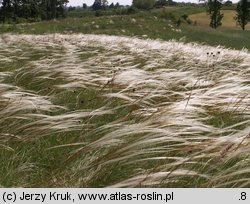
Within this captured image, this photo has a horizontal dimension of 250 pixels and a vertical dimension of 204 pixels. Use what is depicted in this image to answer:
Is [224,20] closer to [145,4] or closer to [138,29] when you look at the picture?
[145,4]

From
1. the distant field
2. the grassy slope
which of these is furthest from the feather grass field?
the distant field

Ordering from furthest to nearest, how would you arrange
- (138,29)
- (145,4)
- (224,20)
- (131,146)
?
1. (145,4)
2. (224,20)
3. (138,29)
4. (131,146)

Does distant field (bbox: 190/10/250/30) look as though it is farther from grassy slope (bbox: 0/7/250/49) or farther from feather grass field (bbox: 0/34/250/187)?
feather grass field (bbox: 0/34/250/187)

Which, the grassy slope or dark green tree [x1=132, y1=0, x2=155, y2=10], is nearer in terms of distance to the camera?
the grassy slope

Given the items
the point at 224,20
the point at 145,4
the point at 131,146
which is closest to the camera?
the point at 131,146

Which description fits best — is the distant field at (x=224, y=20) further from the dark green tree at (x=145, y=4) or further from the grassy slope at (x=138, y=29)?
→ the grassy slope at (x=138, y=29)

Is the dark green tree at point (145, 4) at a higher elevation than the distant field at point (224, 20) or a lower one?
higher

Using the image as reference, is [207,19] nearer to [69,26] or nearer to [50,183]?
A: [69,26]

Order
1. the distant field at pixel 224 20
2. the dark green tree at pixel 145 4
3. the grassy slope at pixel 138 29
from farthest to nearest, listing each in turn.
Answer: the dark green tree at pixel 145 4, the distant field at pixel 224 20, the grassy slope at pixel 138 29

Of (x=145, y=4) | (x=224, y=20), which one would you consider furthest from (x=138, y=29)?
(x=145, y=4)

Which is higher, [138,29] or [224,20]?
[224,20]

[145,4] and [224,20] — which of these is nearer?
[224,20]

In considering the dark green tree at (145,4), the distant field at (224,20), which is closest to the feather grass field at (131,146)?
the distant field at (224,20)
